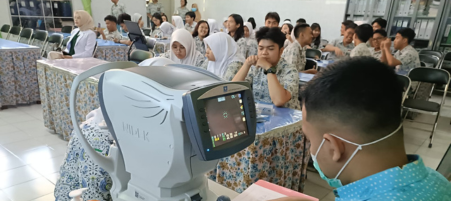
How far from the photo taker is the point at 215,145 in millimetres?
615

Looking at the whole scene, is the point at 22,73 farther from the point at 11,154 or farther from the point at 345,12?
the point at 345,12

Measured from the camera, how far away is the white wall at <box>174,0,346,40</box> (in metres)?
7.24

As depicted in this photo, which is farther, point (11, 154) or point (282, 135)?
point (11, 154)

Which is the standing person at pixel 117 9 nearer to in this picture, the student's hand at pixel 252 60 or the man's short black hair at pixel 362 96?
the student's hand at pixel 252 60

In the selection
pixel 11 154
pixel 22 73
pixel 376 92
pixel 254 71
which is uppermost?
pixel 376 92

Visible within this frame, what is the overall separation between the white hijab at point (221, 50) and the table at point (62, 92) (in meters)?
1.08

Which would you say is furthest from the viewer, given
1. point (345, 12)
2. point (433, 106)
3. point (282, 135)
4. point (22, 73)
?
point (345, 12)

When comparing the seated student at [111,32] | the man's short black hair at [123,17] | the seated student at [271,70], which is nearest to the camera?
the seated student at [271,70]

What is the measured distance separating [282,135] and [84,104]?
1.86 metres

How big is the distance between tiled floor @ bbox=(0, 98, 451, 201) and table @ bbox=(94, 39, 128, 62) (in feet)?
4.86

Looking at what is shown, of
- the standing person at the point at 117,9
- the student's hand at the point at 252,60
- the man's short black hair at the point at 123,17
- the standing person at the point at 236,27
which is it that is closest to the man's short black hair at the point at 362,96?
the student's hand at the point at 252,60

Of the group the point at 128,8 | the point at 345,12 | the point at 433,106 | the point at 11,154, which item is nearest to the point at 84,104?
the point at 11,154

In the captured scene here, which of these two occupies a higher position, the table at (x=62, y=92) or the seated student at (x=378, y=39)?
the seated student at (x=378, y=39)

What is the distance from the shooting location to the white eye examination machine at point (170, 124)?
590 mm
